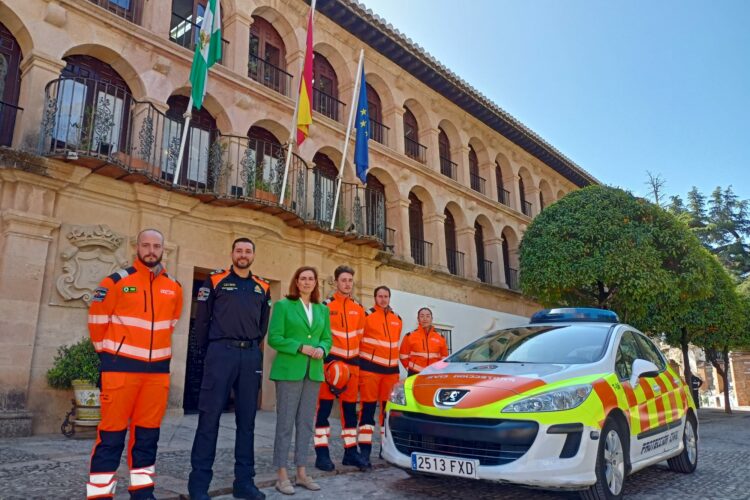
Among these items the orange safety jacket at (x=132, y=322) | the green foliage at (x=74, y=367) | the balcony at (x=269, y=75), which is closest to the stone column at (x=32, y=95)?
the green foliage at (x=74, y=367)

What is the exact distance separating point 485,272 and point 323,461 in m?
15.7

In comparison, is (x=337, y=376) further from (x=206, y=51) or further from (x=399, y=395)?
(x=206, y=51)

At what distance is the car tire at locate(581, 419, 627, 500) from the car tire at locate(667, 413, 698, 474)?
2269mm

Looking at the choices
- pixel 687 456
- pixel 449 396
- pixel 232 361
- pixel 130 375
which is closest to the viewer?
pixel 130 375

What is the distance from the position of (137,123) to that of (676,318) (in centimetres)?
2025

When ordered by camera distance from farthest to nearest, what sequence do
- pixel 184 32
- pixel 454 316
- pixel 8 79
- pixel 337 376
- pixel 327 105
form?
pixel 454 316, pixel 327 105, pixel 184 32, pixel 8 79, pixel 337 376

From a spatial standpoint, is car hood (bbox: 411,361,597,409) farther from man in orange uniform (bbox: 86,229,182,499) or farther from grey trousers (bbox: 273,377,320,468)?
man in orange uniform (bbox: 86,229,182,499)

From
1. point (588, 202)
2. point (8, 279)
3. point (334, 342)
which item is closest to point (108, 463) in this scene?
point (334, 342)

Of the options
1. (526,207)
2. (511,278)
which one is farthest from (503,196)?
(511,278)

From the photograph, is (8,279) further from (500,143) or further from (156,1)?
(500,143)

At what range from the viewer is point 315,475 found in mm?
5383

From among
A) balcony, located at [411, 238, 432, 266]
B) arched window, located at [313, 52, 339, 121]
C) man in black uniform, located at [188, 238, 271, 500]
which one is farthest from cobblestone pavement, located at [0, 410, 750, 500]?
balcony, located at [411, 238, 432, 266]

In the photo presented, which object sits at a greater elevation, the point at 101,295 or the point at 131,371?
the point at 101,295

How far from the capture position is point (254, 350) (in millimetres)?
4582
